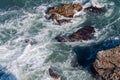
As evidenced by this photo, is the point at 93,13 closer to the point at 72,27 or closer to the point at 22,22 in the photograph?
A: the point at 72,27

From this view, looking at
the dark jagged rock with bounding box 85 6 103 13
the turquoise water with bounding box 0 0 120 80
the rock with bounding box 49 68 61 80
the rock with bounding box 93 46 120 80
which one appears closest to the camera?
the rock with bounding box 93 46 120 80

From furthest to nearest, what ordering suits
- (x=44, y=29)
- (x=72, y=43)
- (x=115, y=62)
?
1. (x=44, y=29)
2. (x=72, y=43)
3. (x=115, y=62)

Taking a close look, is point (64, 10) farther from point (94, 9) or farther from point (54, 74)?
point (54, 74)

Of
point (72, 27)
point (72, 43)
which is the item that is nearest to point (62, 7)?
point (72, 27)

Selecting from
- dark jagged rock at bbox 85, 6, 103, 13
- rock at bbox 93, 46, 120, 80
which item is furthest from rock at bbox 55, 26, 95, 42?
rock at bbox 93, 46, 120, 80

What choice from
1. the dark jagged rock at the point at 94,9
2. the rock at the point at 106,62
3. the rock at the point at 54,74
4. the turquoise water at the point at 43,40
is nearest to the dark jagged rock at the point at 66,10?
the turquoise water at the point at 43,40

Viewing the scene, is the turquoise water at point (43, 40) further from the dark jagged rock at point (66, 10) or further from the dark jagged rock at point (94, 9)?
the dark jagged rock at point (66, 10)

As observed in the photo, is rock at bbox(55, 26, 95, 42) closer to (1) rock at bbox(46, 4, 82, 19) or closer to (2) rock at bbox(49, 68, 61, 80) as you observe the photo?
(1) rock at bbox(46, 4, 82, 19)
